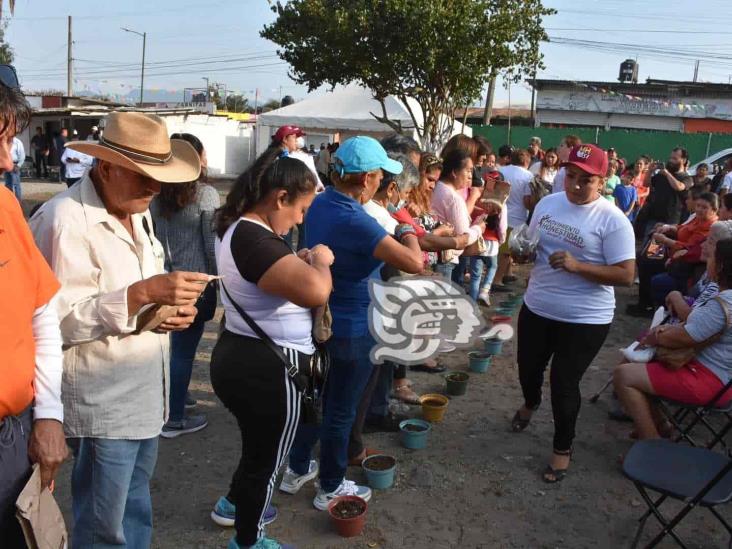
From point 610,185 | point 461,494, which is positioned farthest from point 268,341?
point 610,185

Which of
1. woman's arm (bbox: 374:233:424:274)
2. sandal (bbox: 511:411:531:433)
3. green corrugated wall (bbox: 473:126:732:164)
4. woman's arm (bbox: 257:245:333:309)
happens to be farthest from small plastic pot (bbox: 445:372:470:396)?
green corrugated wall (bbox: 473:126:732:164)

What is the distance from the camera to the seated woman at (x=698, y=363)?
3172 millimetres

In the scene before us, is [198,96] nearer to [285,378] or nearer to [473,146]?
[473,146]

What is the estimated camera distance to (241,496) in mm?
2383

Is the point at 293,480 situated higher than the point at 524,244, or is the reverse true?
the point at 524,244

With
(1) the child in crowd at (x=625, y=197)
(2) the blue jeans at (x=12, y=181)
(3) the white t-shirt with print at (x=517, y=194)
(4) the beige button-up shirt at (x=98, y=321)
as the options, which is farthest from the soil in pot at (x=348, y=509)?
(2) the blue jeans at (x=12, y=181)

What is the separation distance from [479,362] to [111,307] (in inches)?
151

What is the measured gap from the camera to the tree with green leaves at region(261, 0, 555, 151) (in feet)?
43.5

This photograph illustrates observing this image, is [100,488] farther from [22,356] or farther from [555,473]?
[555,473]

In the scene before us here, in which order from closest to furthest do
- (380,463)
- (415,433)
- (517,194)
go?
(380,463) → (415,433) → (517,194)

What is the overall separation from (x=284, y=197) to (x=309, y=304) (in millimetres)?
430

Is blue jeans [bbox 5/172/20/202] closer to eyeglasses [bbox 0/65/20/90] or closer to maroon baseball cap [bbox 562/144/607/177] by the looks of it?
eyeglasses [bbox 0/65/20/90]

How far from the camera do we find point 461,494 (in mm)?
3324

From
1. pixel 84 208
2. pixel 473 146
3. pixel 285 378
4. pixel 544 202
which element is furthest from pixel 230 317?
pixel 473 146
